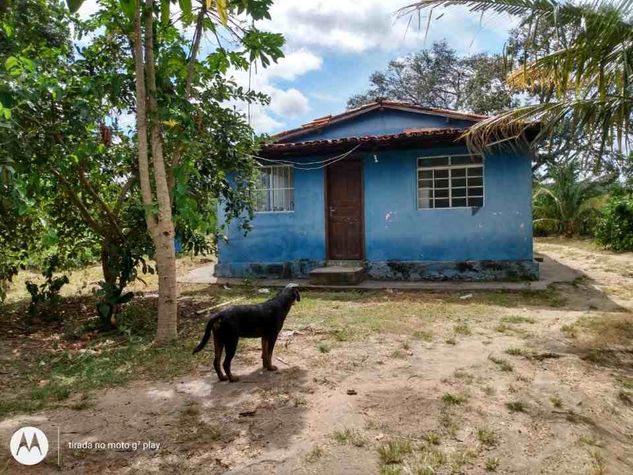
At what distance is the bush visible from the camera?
14469mm

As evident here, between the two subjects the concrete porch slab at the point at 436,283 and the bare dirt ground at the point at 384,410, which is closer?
the bare dirt ground at the point at 384,410

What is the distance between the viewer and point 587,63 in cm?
536

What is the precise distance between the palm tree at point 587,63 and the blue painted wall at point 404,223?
3.07 m

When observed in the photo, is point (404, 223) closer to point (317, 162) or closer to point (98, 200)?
point (317, 162)

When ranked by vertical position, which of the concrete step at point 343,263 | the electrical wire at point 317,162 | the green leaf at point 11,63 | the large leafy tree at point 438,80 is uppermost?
the large leafy tree at point 438,80

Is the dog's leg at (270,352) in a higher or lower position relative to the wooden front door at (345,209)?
lower

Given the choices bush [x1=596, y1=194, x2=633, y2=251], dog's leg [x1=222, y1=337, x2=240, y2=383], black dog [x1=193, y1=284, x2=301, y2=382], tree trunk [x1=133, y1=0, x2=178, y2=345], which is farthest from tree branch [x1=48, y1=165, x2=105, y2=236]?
bush [x1=596, y1=194, x2=633, y2=251]

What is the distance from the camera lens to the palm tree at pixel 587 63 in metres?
4.65

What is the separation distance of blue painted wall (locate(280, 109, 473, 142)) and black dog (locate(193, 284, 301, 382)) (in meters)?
7.35

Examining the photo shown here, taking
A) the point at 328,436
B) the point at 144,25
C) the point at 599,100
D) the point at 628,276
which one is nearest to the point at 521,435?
the point at 328,436

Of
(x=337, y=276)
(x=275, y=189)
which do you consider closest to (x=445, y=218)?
(x=337, y=276)

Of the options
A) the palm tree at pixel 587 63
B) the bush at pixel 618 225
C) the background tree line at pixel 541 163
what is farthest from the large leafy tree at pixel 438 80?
the palm tree at pixel 587 63


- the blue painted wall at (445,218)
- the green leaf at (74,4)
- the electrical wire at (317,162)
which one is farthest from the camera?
the electrical wire at (317,162)

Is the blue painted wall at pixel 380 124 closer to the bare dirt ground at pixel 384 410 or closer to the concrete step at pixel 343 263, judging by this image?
the concrete step at pixel 343 263
